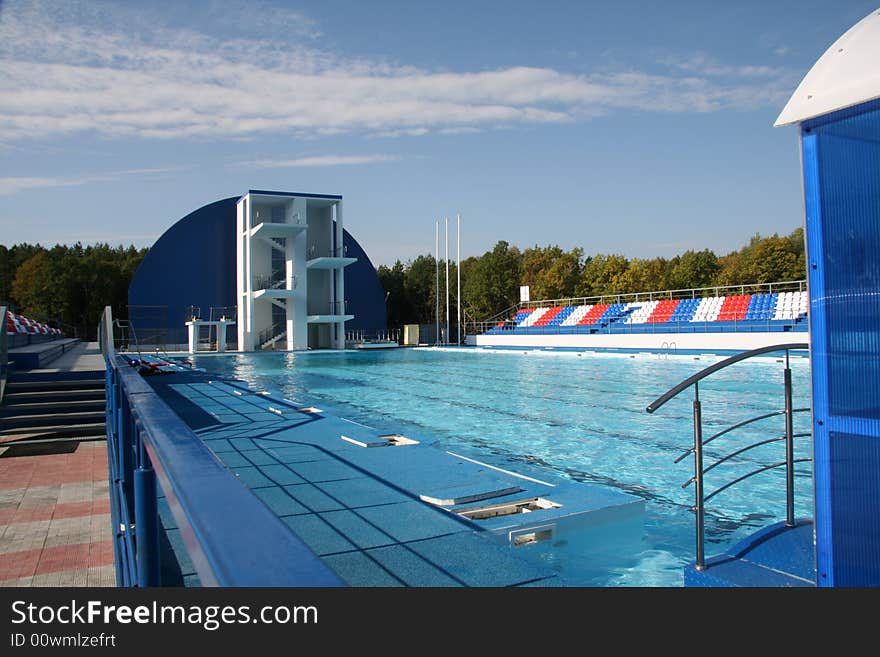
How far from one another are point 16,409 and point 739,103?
36.7ft

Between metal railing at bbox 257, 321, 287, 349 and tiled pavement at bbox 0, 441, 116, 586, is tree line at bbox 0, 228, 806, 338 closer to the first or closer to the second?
metal railing at bbox 257, 321, 287, 349

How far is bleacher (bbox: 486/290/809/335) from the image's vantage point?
900 inches

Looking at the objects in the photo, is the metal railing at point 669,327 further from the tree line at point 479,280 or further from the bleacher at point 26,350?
the bleacher at point 26,350

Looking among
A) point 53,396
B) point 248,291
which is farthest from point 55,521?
point 248,291

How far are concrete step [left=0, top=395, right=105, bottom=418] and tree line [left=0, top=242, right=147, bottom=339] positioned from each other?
3226 centimetres

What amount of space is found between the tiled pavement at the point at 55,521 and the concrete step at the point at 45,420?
3.76 ft

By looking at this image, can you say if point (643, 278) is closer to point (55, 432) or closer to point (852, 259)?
point (55, 432)

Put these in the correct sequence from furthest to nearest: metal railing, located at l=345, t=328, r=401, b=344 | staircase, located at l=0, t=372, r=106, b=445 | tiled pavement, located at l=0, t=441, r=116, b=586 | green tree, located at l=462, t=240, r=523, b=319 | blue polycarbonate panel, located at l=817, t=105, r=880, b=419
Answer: green tree, located at l=462, t=240, r=523, b=319, metal railing, located at l=345, t=328, r=401, b=344, staircase, located at l=0, t=372, r=106, b=445, tiled pavement, located at l=0, t=441, r=116, b=586, blue polycarbonate panel, located at l=817, t=105, r=880, b=419

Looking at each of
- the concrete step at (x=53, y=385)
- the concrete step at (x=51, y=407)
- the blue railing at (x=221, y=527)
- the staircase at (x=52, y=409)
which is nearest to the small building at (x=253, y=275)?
the concrete step at (x=53, y=385)

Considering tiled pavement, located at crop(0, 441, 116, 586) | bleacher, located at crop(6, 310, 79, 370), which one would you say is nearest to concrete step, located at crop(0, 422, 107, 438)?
tiled pavement, located at crop(0, 441, 116, 586)

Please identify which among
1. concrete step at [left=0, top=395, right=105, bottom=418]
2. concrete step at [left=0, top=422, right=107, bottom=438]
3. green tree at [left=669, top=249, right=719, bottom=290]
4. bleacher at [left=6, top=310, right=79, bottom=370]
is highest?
green tree at [left=669, top=249, right=719, bottom=290]

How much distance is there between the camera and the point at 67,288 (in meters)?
39.9
